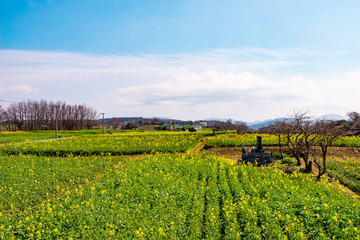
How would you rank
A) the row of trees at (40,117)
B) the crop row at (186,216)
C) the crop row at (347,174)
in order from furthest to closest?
1. the row of trees at (40,117)
2. the crop row at (347,174)
3. the crop row at (186,216)

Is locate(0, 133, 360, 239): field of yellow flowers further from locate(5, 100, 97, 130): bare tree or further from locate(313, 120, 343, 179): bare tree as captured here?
locate(5, 100, 97, 130): bare tree

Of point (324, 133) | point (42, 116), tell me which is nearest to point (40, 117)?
point (42, 116)

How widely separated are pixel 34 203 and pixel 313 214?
11.3m

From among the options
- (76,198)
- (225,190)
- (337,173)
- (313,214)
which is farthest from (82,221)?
(337,173)

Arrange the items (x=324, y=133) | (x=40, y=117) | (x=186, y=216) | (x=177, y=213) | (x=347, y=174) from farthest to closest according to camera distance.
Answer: (x=40, y=117)
(x=347, y=174)
(x=324, y=133)
(x=186, y=216)
(x=177, y=213)

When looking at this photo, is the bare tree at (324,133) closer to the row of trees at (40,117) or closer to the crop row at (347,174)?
the crop row at (347,174)

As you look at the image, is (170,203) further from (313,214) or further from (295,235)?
(313,214)

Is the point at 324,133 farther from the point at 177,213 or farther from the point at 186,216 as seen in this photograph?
the point at 177,213

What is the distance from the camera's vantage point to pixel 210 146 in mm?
28453

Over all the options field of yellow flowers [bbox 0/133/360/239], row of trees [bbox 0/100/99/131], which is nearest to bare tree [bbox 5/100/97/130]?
row of trees [bbox 0/100/99/131]

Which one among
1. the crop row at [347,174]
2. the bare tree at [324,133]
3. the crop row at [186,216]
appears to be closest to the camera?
the crop row at [186,216]

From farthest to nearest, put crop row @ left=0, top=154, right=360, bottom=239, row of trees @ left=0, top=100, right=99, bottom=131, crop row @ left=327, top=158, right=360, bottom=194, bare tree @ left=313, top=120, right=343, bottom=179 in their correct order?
1. row of trees @ left=0, top=100, right=99, bottom=131
2. bare tree @ left=313, top=120, right=343, bottom=179
3. crop row @ left=327, top=158, right=360, bottom=194
4. crop row @ left=0, top=154, right=360, bottom=239

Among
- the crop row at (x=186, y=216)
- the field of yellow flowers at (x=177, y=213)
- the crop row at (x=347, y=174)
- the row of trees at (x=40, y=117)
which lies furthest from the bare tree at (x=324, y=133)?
the row of trees at (x=40, y=117)

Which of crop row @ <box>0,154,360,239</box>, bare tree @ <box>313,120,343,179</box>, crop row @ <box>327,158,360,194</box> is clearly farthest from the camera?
bare tree @ <box>313,120,343,179</box>
